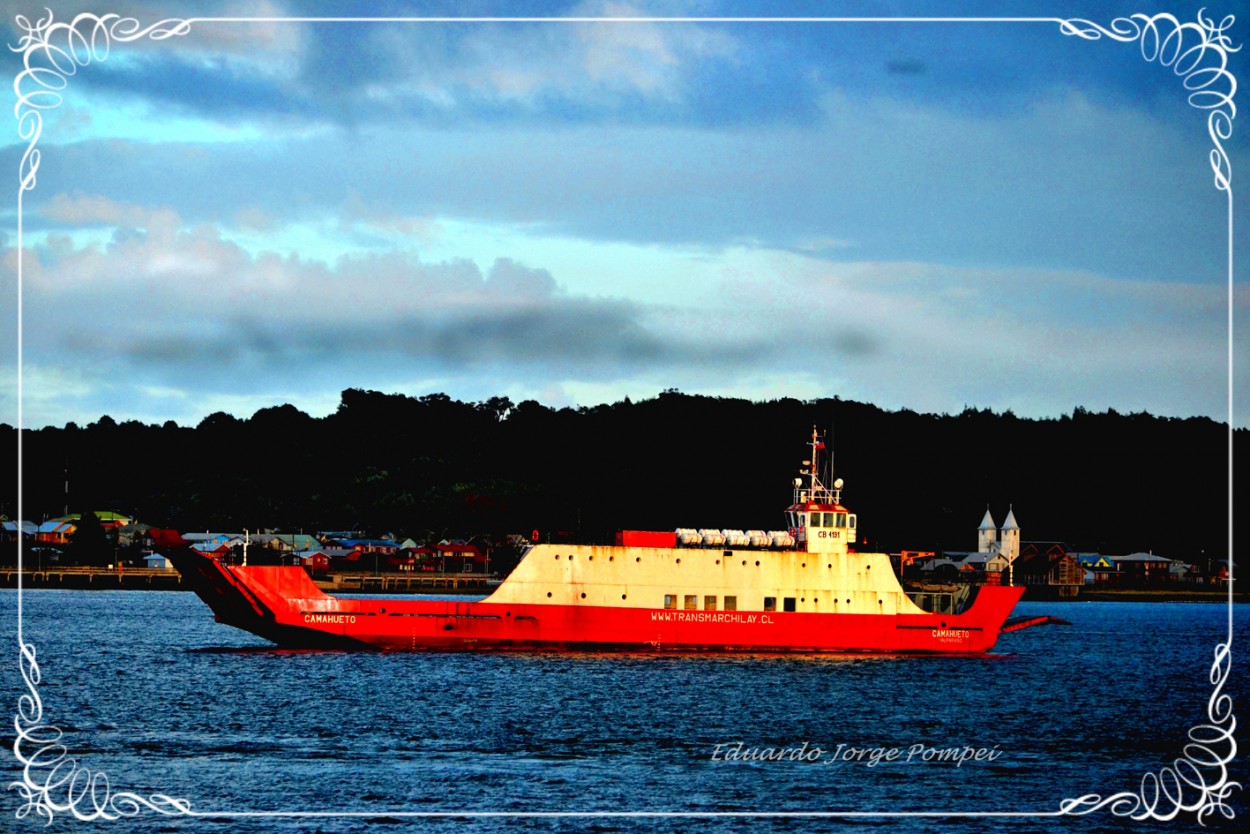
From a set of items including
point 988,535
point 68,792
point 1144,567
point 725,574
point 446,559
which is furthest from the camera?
point 1144,567

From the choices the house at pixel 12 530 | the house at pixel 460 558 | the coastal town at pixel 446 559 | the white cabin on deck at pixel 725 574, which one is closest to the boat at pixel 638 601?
the white cabin on deck at pixel 725 574

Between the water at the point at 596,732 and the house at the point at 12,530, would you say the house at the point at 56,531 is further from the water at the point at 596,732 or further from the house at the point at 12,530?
the water at the point at 596,732

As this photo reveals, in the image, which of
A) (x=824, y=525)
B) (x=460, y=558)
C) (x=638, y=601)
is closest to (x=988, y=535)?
(x=460, y=558)

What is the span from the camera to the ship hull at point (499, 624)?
168ft

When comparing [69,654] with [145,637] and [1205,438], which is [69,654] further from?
[1205,438]

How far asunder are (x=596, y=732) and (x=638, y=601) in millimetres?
14585

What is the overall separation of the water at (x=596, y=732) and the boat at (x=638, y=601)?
0.96 metres

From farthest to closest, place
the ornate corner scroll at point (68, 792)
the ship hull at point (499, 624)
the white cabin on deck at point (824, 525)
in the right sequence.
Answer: the white cabin on deck at point (824, 525), the ship hull at point (499, 624), the ornate corner scroll at point (68, 792)

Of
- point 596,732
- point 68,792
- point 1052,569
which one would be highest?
point 1052,569

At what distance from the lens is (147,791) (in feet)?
97.5

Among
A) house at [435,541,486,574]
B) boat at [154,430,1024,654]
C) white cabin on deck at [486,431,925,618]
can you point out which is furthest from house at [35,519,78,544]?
white cabin on deck at [486,431,925,618]

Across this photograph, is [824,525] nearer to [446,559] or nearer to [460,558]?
[460,558]

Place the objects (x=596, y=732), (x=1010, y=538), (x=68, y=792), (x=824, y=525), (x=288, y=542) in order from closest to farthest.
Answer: (x=68, y=792) < (x=596, y=732) < (x=824, y=525) < (x=1010, y=538) < (x=288, y=542)

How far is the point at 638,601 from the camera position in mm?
51125
